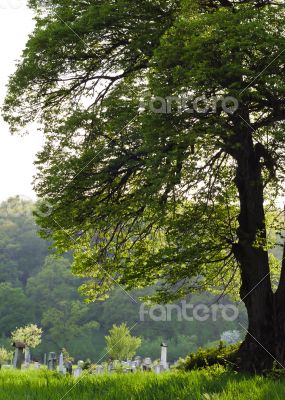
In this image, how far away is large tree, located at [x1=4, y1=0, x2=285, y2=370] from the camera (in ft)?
35.6

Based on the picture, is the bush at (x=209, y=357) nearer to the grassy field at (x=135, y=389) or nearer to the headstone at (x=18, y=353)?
the grassy field at (x=135, y=389)

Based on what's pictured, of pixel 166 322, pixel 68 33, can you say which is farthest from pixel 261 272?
pixel 166 322

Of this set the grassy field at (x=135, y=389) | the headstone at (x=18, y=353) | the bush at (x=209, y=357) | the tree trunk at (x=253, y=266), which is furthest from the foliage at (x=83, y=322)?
the grassy field at (x=135, y=389)

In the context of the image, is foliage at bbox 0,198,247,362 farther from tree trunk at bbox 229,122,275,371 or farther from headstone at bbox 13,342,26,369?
tree trunk at bbox 229,122,275,371

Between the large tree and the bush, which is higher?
the large tree

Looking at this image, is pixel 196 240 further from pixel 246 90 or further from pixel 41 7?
pixel 41 7

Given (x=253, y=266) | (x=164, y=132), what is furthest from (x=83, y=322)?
(x=164, y=132)

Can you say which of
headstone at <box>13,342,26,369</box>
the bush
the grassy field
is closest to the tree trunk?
the bush

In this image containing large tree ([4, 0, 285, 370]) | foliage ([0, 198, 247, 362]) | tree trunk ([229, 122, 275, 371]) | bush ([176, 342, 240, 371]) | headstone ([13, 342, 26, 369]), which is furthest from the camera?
foliage ([0, 198, 247, 362])

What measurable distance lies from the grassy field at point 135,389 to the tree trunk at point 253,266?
9.15 ft

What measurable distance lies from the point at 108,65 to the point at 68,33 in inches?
70.9

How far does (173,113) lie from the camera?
11.2 metres

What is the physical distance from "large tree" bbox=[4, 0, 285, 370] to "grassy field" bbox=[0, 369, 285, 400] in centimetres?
316

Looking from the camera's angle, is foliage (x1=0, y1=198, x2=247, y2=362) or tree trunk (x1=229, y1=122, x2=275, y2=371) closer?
tree trunk (x1=229, y1=122, x2=275, y2=371)
